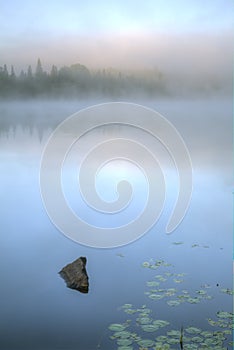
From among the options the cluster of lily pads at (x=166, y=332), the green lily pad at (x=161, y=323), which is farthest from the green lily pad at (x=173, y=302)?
the green lily pad at (x=161, y=323)

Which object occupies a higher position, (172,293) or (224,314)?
(172,293)

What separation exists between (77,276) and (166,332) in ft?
3.91

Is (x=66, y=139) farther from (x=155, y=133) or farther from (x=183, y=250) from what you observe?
(x=183, y=250)

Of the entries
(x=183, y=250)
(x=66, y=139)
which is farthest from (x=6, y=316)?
(x=66, y=139)

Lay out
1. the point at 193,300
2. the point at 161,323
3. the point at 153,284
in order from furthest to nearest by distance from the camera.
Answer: the point at 153,284, the point at 193,300, the point at 161,323

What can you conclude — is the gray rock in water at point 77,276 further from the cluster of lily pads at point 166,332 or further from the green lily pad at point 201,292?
the green lily pad at point 201,292

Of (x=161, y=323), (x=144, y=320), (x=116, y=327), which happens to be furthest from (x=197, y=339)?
(x=116, y=327)

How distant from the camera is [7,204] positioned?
5.37 m

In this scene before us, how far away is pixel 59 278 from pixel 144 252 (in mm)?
893

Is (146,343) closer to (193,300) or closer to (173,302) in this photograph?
(173,302)

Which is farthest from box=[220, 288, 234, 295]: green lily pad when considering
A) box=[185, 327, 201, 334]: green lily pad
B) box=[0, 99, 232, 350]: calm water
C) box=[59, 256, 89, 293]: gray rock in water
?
box=[59, 256, 89, 293]: gray rock in water

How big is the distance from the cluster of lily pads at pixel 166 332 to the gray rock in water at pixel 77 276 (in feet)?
1.75

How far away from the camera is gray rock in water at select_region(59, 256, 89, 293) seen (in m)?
3.30

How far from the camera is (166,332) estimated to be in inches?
98.5
